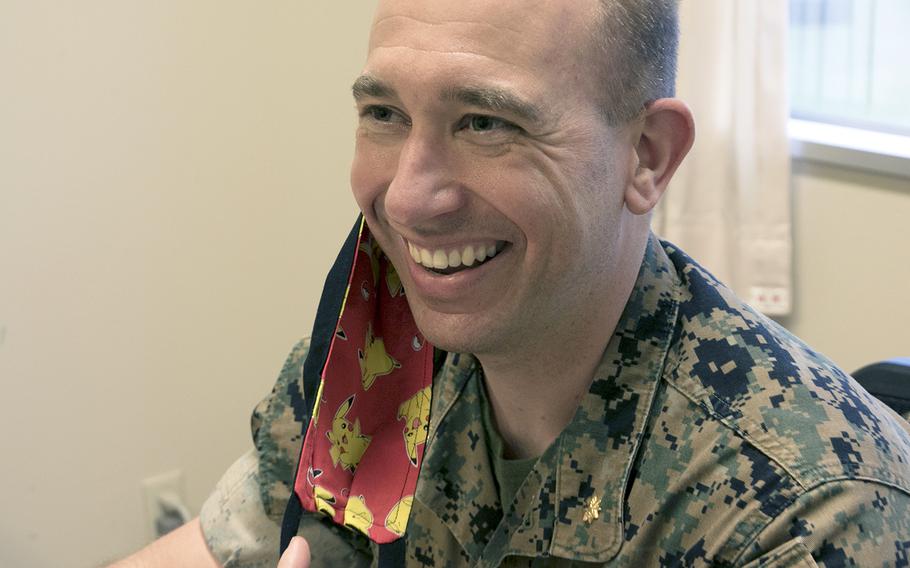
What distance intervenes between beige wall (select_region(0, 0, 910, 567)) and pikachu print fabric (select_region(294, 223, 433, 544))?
3.14ft

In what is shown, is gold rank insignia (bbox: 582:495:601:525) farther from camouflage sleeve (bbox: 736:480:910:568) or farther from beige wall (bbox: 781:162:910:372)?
beige wall (bbox: 781:162:910:372)

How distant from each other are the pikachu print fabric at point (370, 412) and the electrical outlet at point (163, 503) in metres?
1.08

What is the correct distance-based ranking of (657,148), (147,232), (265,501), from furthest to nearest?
(147,232) → (265,501) → (657,148)

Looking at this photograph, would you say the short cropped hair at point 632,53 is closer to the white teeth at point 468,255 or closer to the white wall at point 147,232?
the white teeth at point 468,255

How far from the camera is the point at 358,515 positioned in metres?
1.28

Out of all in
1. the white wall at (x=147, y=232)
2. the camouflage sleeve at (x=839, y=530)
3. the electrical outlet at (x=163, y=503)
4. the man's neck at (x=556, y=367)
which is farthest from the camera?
the electrical outlet at (x=163, y=503)

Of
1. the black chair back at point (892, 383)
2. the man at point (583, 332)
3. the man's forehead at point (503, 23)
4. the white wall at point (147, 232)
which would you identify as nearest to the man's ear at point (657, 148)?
the man at point (583, 332)

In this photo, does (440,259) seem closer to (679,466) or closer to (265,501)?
(679,466)

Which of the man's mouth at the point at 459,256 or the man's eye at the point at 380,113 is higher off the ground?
the man's eye at the point at 380,113

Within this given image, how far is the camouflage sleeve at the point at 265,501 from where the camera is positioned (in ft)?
4.52

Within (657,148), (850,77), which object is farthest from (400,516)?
(850,77)

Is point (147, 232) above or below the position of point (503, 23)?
below

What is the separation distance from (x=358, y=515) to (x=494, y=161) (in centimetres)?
45

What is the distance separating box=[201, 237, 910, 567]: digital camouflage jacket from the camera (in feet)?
3.34
